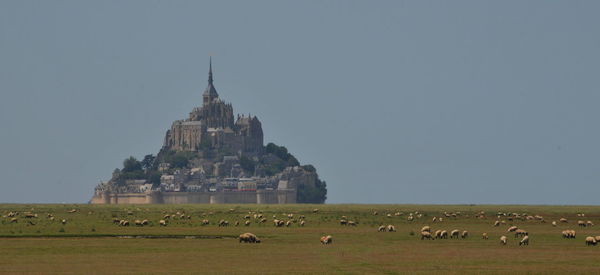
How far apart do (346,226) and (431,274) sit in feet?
129

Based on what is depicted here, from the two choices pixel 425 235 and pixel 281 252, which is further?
pixel 425 235

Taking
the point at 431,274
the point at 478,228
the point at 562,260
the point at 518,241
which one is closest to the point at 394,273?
the point at 431,274

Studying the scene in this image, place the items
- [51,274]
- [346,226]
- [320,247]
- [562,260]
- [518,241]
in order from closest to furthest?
[51,274] → [562,260] → [320,247] → [518,241] → [346,226]

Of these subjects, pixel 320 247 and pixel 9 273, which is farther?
pixel 320 247

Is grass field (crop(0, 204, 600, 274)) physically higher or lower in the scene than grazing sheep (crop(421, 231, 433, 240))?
lower

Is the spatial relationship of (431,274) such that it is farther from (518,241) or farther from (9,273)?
(518,241)

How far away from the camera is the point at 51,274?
42906 mm

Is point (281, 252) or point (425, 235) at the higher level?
point (425, 235)

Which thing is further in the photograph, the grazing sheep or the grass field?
the grazing sheep

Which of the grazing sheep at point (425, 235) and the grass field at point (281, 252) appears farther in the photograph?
the grazing sheep at point (425, 235)

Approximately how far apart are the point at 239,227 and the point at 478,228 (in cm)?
1573

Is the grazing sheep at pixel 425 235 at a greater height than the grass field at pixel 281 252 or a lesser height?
greater

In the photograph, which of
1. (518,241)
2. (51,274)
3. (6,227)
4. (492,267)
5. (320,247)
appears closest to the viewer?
(51,274)

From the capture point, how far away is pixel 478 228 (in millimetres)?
79750
